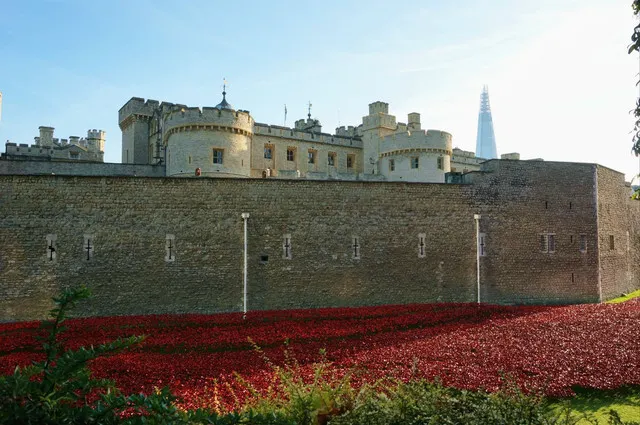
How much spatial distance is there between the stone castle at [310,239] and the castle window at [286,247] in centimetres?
4

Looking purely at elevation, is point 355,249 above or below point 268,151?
below

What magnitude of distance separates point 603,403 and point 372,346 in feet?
18.6

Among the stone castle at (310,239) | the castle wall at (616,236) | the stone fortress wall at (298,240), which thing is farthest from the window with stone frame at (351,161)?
the stone fortress wall at (298,240)

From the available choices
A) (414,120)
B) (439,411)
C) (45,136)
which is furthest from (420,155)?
(45,136)

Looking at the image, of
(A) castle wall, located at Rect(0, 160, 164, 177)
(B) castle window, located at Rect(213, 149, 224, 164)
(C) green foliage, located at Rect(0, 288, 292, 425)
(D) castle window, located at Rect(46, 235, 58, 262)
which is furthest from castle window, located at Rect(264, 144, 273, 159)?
(C) green foliage, located at Rect(0, 288, 292, 425)

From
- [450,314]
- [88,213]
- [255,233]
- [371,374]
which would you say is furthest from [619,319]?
[88,213]

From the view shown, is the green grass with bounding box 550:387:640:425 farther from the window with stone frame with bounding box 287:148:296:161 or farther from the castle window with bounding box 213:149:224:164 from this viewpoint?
the window with stone frame with bounding box 287:148:296:161

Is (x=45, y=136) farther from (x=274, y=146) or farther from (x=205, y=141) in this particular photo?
(x=205, y=141)

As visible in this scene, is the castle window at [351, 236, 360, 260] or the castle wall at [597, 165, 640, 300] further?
the castle wall at [597, 165, 640, 300]

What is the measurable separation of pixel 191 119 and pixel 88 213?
13.2m

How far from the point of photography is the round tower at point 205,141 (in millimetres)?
31047

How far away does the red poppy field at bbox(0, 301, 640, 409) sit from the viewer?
11219 mm

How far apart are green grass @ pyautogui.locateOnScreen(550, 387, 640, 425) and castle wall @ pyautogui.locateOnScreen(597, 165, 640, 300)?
51.2ft

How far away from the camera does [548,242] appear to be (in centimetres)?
2419
